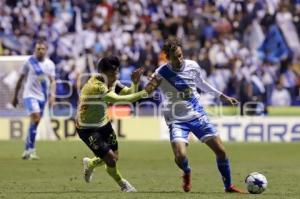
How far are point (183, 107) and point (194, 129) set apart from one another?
0.36 m

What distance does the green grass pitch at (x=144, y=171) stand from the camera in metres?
12.8

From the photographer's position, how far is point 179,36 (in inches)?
1146

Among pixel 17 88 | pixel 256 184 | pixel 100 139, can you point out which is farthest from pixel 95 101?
pixel 17 88

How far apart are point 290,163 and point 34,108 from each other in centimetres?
564

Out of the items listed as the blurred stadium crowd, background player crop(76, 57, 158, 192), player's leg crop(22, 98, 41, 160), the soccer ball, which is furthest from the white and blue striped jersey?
the blurred stadium crowd

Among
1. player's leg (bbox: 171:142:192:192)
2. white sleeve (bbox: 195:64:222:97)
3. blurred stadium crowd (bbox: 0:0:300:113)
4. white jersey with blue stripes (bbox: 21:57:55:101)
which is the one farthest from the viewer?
blurred stadium crowd (bbox: 0:0:300:113)

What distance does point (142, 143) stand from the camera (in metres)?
24.7

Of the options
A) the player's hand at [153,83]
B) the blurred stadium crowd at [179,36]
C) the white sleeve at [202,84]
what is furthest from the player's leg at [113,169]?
the blurred stadium crowd at [179,36]

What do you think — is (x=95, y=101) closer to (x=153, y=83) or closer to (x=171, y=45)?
(x=153, y=83)

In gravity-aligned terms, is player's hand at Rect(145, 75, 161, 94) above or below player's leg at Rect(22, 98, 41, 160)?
above

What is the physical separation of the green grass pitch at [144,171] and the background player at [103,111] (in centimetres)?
44

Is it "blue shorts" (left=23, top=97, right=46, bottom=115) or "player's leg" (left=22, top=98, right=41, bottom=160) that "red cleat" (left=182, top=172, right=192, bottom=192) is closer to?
"player's leg" (left=22, top=98, right=41, bottom=160)

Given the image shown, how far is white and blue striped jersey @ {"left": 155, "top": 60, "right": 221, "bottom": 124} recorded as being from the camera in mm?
13145

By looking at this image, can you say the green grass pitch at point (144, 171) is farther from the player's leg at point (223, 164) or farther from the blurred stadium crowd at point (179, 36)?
the blurred stadium crowd at point (179, 36)
